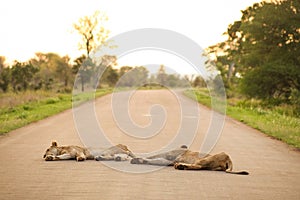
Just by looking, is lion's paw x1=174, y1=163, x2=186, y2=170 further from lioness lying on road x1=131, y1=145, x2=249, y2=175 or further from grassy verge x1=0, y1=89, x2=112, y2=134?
grassy verge x1=0, y1=89, x2=112, y2=134

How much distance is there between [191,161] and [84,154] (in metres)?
2.24

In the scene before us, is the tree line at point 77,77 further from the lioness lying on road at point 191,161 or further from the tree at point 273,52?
the lioness lying on road at point 191,161

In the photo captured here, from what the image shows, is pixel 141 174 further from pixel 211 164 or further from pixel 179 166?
pixel 211 164

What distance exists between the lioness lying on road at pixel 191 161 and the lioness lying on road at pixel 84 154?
1.50 ft

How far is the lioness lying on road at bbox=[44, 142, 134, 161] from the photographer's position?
8.96 metres

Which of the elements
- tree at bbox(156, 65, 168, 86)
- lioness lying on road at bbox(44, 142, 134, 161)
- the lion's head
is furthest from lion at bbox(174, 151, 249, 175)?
tree at bbox(156, 65, 168, 86)

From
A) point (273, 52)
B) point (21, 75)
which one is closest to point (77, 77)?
point (21, 75)

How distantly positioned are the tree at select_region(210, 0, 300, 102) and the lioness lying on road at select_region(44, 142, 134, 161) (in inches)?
829

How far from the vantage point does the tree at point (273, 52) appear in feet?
94.6

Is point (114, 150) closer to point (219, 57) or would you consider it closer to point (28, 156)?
point (28, 156)

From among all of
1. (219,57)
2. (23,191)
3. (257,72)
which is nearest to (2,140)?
(23,191)

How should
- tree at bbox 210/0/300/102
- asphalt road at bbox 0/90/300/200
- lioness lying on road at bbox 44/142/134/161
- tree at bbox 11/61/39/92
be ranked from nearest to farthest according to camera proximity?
asphalt road at bbox 0/90/300/200, lioness lying on road at bbox 44/142/134/161, tree at bbox 210/0/300/102, tree at bbox 11/61/39/92

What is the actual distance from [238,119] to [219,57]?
41574 millimetres

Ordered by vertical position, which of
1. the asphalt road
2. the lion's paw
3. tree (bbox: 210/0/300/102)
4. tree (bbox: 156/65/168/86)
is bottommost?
the asphalt road
